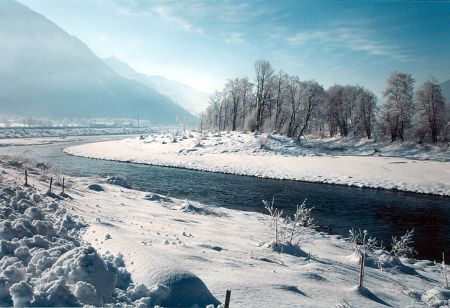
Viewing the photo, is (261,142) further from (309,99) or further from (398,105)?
(398,105)

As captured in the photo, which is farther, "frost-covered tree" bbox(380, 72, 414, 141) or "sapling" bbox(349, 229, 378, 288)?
"frost-covered tree" bbox(380, 72, 414, 141)

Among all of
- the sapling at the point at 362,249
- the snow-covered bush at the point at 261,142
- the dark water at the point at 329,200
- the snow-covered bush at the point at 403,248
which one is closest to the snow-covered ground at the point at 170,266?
the sapling at the point at 362,249

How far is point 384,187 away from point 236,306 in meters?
31.2

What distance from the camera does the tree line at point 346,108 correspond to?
62.1 m

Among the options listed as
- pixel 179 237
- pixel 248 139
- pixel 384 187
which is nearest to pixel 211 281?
pixel 179 237

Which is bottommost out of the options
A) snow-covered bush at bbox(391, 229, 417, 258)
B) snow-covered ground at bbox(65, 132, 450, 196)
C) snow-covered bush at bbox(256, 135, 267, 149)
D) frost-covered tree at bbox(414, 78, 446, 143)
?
snow-covered bush at bbox(391, 229, 417, 258)

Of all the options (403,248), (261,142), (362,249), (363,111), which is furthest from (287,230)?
(363,111)

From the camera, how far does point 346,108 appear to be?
7669cm

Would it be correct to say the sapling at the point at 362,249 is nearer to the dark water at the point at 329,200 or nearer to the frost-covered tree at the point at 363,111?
the dark water at the point at 329,200

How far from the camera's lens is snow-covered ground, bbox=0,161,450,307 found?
20.9ft

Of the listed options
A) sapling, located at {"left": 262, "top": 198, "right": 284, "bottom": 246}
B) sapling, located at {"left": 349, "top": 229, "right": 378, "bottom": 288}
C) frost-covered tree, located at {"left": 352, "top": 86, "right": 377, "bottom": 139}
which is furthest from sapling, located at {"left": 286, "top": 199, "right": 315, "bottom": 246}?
frost-covered tree, located at {"left": 352, "top": 86, "right": 377, "bottom": 139}

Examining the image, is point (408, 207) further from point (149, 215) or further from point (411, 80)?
point (411, 80)

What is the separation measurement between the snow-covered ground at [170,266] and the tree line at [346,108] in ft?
179

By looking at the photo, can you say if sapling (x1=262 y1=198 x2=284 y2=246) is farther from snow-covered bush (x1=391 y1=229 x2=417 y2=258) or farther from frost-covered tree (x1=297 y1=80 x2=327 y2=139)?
frost-covered tree (x1=297 y1=80 x2=327 y2=139)
